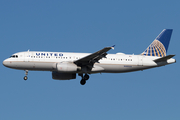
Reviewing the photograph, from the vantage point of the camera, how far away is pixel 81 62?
39312mm

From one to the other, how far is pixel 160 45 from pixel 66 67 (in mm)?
14672

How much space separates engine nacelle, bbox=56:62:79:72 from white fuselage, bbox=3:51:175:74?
107cm

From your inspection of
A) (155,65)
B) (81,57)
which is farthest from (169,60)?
(81,57)

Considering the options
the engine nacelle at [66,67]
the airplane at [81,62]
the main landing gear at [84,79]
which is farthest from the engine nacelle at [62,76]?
the engine nacelle at [66,67]

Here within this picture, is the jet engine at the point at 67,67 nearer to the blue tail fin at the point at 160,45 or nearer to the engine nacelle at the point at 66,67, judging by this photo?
the engine nacelle at the point at 66,67

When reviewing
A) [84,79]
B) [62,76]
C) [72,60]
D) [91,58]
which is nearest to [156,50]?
[91,58]

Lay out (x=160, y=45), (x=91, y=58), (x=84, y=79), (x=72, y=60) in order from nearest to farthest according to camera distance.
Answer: (x=91, y=58)
(x=72, y=60)
(x=84, y=79)
(x=160, y=45)

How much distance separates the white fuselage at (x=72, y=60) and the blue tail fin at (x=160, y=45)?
2.28m

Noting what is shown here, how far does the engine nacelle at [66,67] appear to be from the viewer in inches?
1501

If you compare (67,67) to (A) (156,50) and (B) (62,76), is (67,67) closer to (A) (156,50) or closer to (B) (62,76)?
(B) (62,76)

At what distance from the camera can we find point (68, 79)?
43.0 m

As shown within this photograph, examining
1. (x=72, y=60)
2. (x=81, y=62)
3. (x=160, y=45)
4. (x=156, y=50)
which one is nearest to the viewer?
(x=81, y=62)

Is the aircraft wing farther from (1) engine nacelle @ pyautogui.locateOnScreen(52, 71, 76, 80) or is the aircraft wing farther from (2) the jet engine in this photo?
(1) engine nacelle @ pyautogui.locateOnScreen(52, 71, 76, 80)

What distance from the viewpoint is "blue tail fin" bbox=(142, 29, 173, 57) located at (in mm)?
44156
